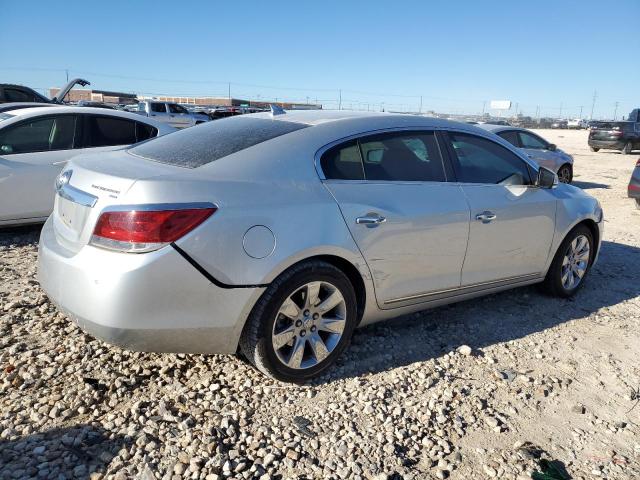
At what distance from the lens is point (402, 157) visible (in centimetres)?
359

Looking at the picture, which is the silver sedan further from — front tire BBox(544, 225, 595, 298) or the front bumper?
front tire BBox(544, 225, 595, 298)

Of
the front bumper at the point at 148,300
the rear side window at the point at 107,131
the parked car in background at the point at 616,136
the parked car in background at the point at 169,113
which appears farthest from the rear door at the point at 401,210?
the parked car in background at the point at 616,136

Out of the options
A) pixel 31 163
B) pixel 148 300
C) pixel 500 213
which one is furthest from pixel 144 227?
pixel 31 163

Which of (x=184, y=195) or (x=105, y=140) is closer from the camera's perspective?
(x=184, y=195)

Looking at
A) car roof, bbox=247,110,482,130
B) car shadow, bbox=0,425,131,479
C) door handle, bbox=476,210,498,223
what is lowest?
car shadow, bbox=0,425,131,479

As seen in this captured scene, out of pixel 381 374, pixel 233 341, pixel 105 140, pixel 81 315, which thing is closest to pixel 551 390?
pixel 381 374

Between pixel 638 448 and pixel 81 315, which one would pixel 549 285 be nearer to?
pixel 638 448

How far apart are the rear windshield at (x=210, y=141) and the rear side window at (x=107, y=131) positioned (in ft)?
10.2

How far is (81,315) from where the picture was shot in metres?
2.69

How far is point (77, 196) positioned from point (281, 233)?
112 cm

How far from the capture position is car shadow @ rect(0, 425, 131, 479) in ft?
7.60

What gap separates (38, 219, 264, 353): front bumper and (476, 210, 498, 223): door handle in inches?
71.4

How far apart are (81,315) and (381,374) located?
5.84 feet

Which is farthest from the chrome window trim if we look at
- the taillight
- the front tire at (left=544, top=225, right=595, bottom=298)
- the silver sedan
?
the front tire at (left=544, top=225, right=595, bottom=298)
